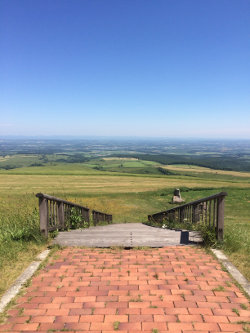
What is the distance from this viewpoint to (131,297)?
3377 mm

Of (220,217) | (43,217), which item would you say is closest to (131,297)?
(220,217)

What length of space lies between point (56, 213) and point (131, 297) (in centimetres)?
350

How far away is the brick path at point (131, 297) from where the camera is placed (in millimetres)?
2848

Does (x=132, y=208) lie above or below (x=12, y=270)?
below

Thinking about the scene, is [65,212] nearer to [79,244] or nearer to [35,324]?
[79,244]

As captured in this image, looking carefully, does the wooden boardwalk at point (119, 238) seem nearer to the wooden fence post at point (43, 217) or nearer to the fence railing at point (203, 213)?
the wooden fence post at point (43, 217)

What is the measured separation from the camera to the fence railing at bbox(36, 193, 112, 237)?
5.59 m

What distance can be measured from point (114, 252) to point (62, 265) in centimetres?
112

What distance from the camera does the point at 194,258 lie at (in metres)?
4.68

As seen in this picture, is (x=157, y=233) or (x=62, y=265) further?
(x=157, y=233)

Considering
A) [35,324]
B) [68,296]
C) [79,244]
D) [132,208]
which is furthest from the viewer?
[132,208]

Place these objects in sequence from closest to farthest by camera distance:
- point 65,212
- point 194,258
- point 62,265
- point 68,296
Result: point 68,296 → point 62,265 → point 194,258 → point 65,212

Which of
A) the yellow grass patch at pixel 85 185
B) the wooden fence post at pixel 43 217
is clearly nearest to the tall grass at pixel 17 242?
the wooden fence post at pixel 43 217

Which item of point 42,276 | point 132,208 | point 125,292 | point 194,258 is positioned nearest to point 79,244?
point 42,276
